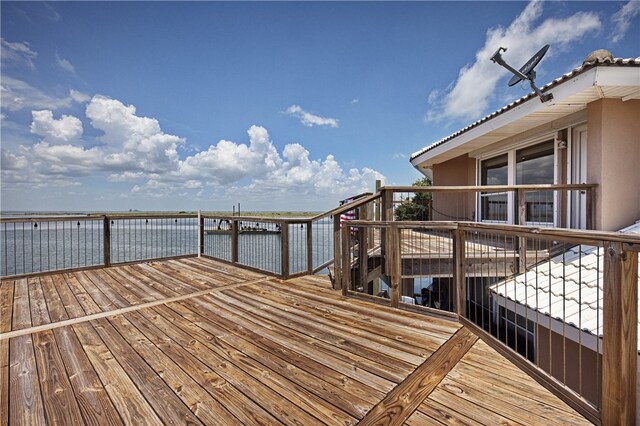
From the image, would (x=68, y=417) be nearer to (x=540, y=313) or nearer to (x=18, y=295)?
(x=18, y=295)

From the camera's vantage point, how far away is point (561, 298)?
301cm

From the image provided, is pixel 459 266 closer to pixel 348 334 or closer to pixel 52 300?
pixel 348 334

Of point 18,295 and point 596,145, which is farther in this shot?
point 596,145

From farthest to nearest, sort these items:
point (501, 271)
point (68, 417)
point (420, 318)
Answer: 1. point (501, 271)
2. point (420, 318)
3. point (68, 417)

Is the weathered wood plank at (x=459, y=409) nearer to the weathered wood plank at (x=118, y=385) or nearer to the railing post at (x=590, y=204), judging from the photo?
the weathered wood plank at (x=118, y=385)

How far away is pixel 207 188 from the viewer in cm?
1997

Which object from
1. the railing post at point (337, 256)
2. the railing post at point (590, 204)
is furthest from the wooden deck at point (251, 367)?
the railing post at point (590, 204)

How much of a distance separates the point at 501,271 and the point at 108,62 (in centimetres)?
1122

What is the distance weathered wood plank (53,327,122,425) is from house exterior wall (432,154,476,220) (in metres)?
7.81

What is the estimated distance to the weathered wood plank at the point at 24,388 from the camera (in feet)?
4.80

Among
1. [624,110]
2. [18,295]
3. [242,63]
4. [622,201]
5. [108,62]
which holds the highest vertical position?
[242,63]

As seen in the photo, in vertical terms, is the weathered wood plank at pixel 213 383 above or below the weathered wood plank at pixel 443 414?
below

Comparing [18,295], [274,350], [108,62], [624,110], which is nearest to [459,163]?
[624,110]

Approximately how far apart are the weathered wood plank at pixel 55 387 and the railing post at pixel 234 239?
3.18m
